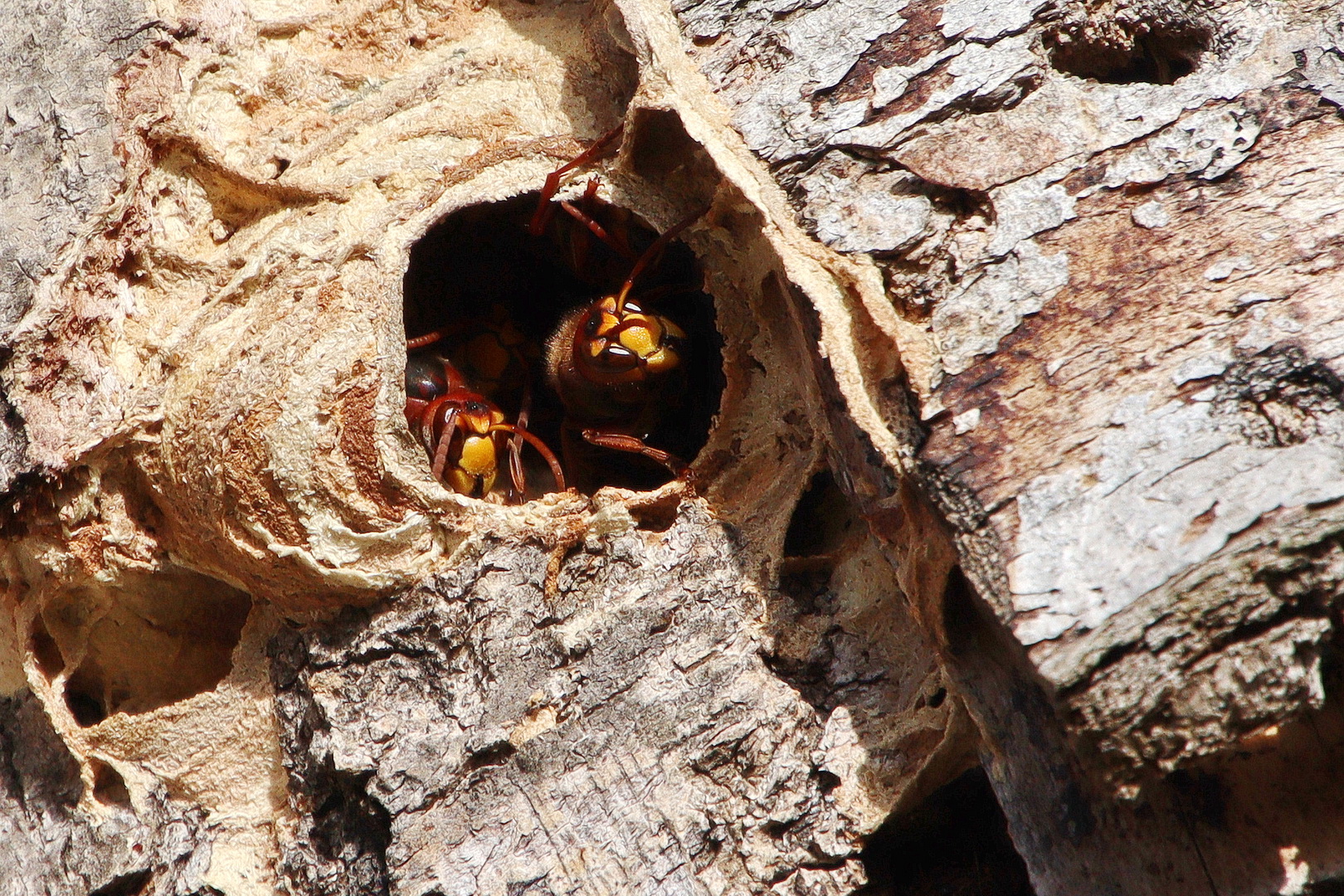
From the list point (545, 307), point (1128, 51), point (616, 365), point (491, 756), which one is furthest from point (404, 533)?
point (1128, 51)

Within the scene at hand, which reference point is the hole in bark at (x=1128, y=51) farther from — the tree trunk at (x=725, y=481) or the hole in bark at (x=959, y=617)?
the hole in bark at (x=959, y=617)

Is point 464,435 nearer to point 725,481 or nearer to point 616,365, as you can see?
point 616,365

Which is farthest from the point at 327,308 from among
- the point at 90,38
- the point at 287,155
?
the point at 90,38

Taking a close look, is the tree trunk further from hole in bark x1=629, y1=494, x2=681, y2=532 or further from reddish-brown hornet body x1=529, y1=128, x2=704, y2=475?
reddish-brown hornet body x1=529, y1=128, x2=704, y2=475

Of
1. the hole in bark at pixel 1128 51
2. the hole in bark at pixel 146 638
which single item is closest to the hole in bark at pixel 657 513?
the hole in bark at pixel 146 638

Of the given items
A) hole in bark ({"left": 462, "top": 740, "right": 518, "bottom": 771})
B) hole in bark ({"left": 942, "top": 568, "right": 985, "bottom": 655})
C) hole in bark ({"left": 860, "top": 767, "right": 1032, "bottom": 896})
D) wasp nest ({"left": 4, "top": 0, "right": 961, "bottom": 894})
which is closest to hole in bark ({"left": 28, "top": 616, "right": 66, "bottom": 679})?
wasp nest ({"left": 4, "top": 0, "right": 961, "bottom": 894})

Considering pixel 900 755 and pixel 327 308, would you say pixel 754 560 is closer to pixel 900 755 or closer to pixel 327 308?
pixel 900 755
